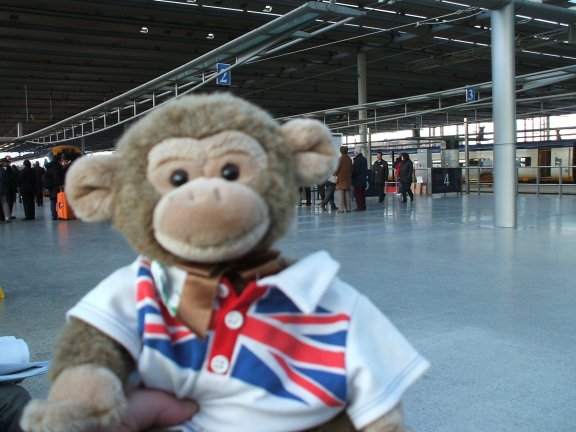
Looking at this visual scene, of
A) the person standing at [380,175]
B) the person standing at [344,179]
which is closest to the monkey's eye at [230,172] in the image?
the person standing at [344,179]

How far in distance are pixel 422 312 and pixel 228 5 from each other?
10.9 meters

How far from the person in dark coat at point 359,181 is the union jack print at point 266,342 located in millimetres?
12720

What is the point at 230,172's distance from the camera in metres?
1.19

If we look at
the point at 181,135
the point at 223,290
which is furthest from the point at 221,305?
the point at 181,135

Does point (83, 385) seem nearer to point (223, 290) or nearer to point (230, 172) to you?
point (223, 290)

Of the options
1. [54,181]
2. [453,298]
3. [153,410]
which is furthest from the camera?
[54,181]

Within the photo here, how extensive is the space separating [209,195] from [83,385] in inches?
15.7

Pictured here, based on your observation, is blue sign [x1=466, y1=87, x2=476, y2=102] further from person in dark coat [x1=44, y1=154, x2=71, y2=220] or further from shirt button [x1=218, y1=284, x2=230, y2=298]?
shirt button [x1=218, y1=284, x2=230, y2=298]

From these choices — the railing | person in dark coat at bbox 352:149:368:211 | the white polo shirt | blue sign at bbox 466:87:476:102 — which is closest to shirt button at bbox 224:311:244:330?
the white polo shirt

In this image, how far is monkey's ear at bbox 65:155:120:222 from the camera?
125 cm

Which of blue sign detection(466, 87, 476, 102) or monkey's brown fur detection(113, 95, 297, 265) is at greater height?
blue sign detection(466, 87, 476, 102)

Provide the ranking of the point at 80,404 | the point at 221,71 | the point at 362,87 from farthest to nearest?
the point at 362,87 → the point at 221,71 → the point at 80,404

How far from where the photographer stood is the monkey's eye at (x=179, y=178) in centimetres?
119

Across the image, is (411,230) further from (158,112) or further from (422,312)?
(158,112)
